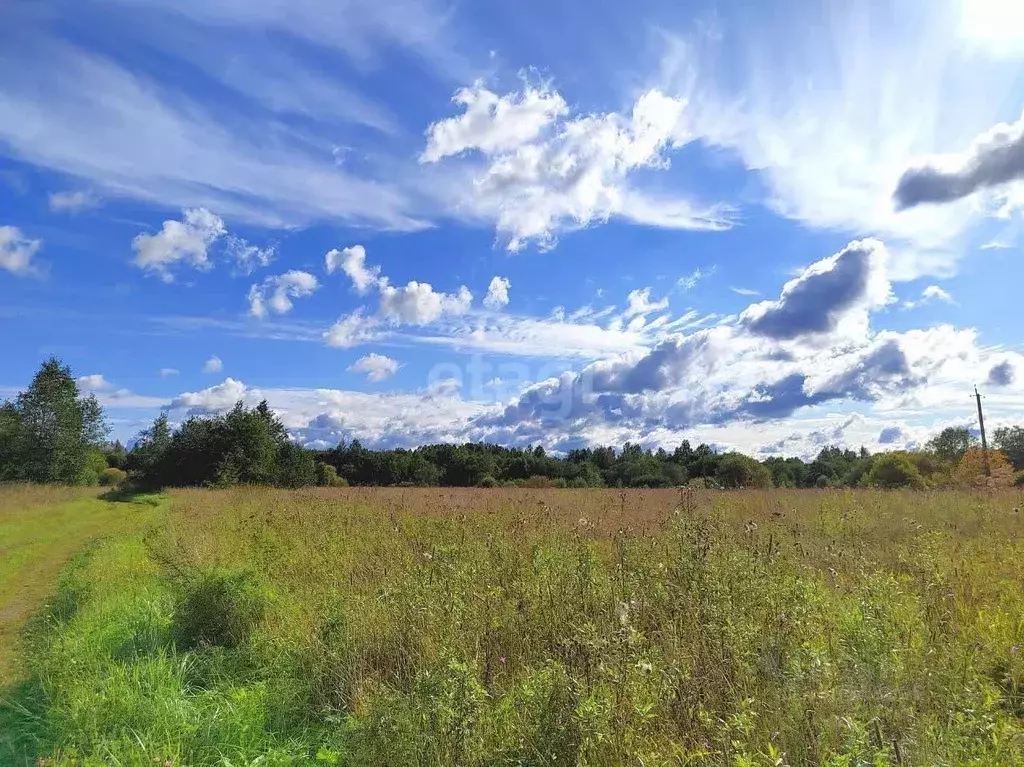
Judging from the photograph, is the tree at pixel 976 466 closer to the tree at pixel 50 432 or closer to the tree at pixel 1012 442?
the tree at pixel 1012 442

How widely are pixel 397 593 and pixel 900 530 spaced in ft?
26.2

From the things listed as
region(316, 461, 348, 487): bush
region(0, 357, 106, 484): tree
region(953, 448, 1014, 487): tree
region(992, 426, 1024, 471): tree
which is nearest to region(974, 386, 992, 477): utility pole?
region(953, 448, 1014, 487): tree

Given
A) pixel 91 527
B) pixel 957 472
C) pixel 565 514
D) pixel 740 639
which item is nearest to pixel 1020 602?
pixel 740 639

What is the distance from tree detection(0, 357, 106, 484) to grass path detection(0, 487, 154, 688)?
21.3m

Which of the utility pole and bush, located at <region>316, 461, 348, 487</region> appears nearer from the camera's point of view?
the utility pole

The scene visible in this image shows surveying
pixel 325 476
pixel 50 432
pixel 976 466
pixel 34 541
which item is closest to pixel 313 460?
pixel 325 476

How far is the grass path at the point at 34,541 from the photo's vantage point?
8406 millimetres

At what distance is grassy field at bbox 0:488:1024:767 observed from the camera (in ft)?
10.2

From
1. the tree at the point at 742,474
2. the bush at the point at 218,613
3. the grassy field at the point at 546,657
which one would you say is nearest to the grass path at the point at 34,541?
the grassy field at the point at 546,657

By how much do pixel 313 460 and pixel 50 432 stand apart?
70.9ft

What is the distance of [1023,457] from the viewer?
167 feet

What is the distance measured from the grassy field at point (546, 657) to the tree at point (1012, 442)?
53.8 meters

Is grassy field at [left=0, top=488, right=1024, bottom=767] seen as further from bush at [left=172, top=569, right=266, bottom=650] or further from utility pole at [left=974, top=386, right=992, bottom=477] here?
utility pole at [left=974, top=386, right=992, bottom=477]

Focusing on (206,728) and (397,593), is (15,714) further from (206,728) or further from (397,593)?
(397,593)
